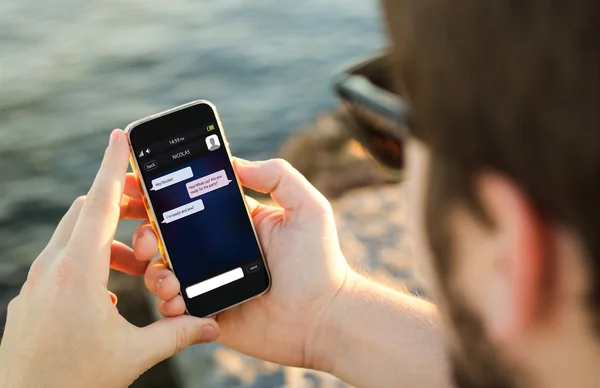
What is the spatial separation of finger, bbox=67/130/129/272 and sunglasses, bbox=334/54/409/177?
7.47 ft

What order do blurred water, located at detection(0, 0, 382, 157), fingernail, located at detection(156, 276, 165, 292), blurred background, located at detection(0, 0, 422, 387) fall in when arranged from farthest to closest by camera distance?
blurred water, located at detection(0, 0, 382, 157)
blurred background, located at detection(0, 0, 422, 387)
fingernail, located at detection(156, 276, 165, 292)

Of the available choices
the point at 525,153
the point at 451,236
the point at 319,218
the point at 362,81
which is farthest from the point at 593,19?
the point at 362,81

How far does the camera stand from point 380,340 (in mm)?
1582

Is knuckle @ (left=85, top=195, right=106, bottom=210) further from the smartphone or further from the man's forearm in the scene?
the man's forearm

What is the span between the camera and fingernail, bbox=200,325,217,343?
5.06ft

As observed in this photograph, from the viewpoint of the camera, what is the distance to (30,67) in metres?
5.23

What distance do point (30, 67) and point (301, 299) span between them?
421 cm

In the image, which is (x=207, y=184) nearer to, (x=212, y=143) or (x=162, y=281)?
(x=212, y=143)

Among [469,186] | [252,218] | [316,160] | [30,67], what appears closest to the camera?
[469,186]

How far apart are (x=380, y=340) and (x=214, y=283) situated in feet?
1.23

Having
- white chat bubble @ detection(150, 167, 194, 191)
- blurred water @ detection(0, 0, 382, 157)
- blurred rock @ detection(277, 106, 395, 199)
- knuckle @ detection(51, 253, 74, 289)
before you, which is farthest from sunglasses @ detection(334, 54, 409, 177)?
knuckle @ detection(51, 253, 74, 289)

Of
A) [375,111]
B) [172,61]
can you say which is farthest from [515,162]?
[172,61]

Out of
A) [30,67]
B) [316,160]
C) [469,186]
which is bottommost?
[316,160]

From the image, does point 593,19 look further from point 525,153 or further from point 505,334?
point 505,334
